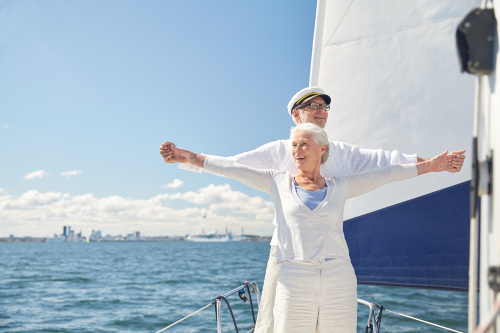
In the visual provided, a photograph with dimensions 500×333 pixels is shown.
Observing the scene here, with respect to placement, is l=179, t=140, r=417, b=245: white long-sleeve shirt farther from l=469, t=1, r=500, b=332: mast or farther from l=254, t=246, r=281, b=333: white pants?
l=469, t=1, r=500, b=332: mast

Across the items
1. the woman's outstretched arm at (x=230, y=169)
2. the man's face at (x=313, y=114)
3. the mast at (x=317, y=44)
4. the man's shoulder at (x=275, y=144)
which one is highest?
the mast at (x=317, y=44)

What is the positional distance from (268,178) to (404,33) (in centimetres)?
132

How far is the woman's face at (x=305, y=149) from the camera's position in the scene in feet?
4.99

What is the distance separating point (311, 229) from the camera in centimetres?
142

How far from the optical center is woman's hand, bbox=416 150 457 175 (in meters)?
1.61

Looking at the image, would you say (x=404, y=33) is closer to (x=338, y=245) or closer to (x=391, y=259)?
(x=391, y=259)

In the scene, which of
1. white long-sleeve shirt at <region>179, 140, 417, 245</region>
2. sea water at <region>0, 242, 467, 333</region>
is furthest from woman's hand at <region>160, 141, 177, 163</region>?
sea water at <region>0, 242, 467, 333</region>

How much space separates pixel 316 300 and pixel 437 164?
72 centimetres

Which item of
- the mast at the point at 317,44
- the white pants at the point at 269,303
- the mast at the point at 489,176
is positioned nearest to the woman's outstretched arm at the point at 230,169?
the white pants at the point at 269,303

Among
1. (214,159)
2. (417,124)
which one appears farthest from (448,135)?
(214,159)

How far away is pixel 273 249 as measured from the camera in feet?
5.43

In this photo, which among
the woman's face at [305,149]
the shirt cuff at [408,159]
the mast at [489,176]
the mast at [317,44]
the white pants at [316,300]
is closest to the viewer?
the mast at [489,176]

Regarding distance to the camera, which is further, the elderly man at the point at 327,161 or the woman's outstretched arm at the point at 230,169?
the elderly man at the point at 327,161

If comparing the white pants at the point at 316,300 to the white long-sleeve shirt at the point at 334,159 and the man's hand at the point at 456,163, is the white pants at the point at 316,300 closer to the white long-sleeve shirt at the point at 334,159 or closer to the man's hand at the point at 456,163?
the white long-sleeve shirt at the point at 334,159
